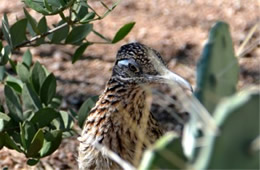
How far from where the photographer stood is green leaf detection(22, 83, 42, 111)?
14.9ft

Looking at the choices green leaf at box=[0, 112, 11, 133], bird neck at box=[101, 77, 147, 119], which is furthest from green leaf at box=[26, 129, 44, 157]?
bird neck at box=[101, 77, 147, 119]

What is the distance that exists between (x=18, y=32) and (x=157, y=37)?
9.10 ft

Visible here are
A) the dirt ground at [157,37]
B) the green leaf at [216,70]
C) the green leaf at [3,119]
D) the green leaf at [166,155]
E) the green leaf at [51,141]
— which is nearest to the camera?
the green leaf at [166,155]

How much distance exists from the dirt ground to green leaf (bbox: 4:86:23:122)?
1321 mm

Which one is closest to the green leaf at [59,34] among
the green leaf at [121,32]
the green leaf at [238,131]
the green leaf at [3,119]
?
the green leaf at [121,32]

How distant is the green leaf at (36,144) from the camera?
13.4ft

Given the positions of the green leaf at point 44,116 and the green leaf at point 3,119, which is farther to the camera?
the green leaf at point 44,116

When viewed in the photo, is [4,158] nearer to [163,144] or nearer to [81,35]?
[81,35]

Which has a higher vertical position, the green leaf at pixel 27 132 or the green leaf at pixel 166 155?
the green leaf at pixel 166 155

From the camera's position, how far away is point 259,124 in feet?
6.95

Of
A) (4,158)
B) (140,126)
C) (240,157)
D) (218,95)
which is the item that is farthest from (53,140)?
(240,157)

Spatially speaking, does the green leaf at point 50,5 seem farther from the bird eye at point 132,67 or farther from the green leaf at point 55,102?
the green leaf at point 55,102

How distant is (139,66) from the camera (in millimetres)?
4113

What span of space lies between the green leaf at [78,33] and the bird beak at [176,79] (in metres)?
0.67
